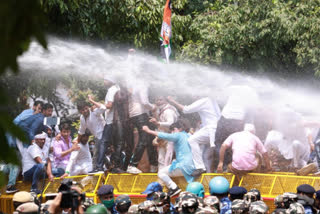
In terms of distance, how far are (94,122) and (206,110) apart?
2.05 m

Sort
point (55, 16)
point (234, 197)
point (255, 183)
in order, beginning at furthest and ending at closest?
point (55, 16) < point (255, 183) < point (234, 197)

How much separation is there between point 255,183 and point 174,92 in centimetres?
243

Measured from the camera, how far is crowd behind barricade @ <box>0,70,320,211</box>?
9.28 m

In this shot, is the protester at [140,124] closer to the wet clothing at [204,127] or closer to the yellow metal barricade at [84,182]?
the yellow metal barricade at [84,182]

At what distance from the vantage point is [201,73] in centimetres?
1125

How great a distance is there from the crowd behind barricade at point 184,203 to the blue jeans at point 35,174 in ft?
7.73

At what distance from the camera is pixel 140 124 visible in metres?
9.90

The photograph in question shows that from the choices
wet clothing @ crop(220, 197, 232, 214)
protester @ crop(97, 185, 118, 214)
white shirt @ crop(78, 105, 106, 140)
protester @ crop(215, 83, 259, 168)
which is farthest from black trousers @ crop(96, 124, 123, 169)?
wet clothing @ crop(220, 197, 232, 214)

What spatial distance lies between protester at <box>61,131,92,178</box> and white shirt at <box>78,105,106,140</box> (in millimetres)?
111

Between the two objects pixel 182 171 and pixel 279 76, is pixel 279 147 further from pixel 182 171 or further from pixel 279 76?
pixel 279 76

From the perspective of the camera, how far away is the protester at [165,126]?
9664 millimetres

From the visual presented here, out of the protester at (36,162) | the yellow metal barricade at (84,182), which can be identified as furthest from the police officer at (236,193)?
the protester at (36,162)

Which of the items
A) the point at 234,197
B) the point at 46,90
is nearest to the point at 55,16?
the point at 46,90

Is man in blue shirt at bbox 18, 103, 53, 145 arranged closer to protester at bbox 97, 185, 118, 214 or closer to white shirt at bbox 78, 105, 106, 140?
white shirt at bbox 78, 105, 106, 140
